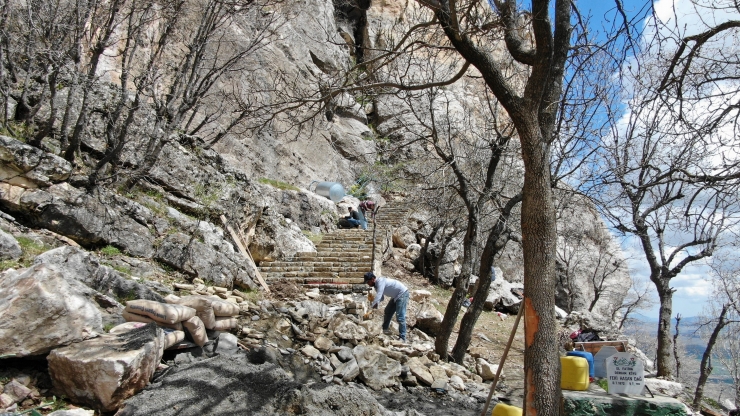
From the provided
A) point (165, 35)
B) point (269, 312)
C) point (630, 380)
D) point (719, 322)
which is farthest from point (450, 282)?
point (630, 380)

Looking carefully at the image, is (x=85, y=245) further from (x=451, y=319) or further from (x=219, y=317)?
(x=451, y=319)

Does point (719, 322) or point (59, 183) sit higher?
point (719, 322)

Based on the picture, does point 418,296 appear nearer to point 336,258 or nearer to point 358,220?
point 336,258

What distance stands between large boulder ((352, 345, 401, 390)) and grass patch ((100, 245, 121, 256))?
441 centimetres

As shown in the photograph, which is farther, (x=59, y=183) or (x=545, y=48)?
(x=59, y=183)

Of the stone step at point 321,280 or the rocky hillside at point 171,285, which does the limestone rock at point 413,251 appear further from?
the stone step at point 321,280

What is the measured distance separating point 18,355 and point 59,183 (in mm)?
5034

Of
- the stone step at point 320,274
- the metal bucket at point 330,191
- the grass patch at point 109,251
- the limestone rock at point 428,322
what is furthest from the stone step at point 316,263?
the metal bucket at point 330,191

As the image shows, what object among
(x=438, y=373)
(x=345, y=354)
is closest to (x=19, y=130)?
(x=345, y=354)

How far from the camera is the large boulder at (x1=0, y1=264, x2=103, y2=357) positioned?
3.72 m

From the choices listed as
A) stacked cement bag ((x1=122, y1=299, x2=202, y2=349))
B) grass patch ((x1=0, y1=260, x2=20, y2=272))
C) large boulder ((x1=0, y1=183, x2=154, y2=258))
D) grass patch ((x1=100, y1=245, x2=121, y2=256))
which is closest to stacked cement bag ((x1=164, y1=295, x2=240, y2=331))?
stacked cement bag ((x1=122, y1=299, x2=202, y2=349))

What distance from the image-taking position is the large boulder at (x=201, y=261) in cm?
859

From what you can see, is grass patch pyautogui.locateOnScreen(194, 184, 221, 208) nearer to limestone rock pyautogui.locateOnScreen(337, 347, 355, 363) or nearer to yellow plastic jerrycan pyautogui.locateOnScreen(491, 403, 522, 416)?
limestone rock pyautogui.locateOnScreen(337, 347, 355, 363)

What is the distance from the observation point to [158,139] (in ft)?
33.4
